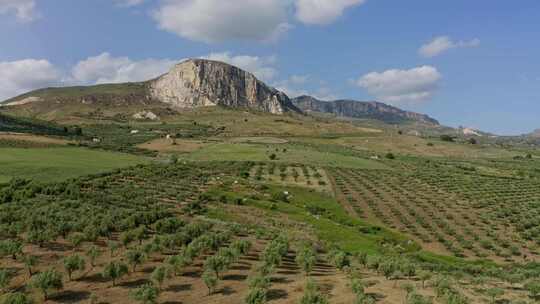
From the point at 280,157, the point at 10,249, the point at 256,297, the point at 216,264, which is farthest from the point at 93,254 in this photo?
the point at 280,157

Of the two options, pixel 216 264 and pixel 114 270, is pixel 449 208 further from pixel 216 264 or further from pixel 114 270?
pixel 114 270

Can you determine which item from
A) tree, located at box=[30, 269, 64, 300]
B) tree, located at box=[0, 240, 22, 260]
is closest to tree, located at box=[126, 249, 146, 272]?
tree, located at box=[30, 269, 64, 300]

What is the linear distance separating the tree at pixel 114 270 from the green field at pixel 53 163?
130ft

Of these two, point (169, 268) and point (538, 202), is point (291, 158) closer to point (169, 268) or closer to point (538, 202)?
point (538, 202)

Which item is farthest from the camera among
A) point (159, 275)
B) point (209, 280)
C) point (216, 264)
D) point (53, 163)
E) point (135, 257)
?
point (53, 163)

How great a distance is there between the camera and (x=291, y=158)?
118438mm

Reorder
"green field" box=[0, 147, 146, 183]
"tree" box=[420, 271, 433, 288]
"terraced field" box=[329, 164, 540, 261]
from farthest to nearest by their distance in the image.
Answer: "green field" box=[0, 147, 146, 183] → "terraced field" box=[329, 164, 540, 261] → "tree" box=[420, 271, 433, 288]

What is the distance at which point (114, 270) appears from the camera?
78.4ft

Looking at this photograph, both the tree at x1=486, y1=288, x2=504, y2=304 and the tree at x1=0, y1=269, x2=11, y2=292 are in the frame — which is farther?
the tree at x1=0, y1=269, x2=11, y2=292

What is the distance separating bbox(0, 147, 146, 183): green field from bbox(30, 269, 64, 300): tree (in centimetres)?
3961

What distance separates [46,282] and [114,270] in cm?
366

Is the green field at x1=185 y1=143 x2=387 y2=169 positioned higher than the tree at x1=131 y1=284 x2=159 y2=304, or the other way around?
the green field at x1=185 y1=143 x2=387 y2=169

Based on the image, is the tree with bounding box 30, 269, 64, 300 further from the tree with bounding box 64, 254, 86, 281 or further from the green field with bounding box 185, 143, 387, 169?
the green field with bounding box 185, 143, 387, 169

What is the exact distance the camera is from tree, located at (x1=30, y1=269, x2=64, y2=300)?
70.4ft
